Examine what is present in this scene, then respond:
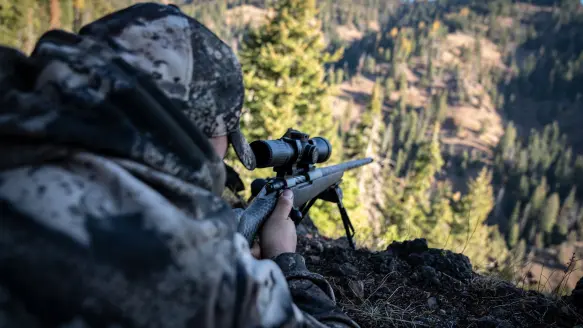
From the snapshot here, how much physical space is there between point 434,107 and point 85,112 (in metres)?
125

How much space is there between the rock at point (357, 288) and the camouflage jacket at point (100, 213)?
179 centimetres

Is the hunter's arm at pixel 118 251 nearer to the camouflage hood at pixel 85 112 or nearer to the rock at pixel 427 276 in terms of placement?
the camouflage hood at pixel 85 112

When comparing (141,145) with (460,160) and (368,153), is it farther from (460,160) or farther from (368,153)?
(460,160)

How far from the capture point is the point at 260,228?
2.34m

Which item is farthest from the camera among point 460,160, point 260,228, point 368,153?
point 460,160

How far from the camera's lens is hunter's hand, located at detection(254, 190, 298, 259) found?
2.12m

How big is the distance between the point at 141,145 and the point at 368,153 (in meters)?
27.2

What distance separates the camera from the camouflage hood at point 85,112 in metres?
1.03

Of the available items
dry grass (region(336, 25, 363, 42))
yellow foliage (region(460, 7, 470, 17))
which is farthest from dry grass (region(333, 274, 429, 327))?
yellow foliage (region(460, 7, 470, 17))

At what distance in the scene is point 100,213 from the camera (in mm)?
1035

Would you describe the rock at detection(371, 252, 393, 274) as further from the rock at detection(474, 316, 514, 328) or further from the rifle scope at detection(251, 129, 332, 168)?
the rifle scope at detection(251, 129, 332, 168)

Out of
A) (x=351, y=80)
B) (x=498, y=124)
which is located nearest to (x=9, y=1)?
(x=351, y=80)

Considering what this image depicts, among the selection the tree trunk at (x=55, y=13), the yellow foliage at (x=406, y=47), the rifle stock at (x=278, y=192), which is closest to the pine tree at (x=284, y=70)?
the rifle stock at (x=278, y=192)

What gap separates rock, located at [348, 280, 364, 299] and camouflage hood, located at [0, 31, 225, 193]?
2.05 meters
